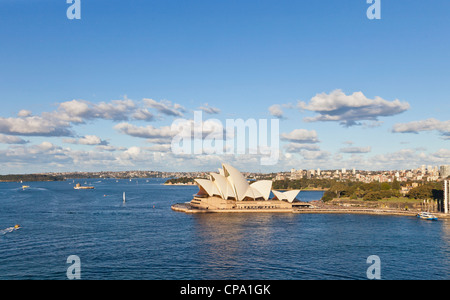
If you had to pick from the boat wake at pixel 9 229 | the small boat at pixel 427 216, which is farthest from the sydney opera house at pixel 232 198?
the boat wake at pixel 9 229

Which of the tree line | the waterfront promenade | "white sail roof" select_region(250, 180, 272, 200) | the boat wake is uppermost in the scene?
"white sail roof" select_region(250, 180, 272, 200)

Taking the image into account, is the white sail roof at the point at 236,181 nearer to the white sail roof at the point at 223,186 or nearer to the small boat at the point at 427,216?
the white sail roof at the point at 223,186

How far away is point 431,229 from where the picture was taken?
56.9 m

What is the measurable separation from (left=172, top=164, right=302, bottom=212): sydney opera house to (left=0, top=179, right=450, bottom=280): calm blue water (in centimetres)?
1058

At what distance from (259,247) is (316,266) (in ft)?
30.9

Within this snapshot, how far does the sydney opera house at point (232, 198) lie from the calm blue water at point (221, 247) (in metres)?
10.6

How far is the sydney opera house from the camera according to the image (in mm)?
79375

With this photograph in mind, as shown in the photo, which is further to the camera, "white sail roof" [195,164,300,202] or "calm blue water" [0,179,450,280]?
"white sail roof" [195,164,300,202]

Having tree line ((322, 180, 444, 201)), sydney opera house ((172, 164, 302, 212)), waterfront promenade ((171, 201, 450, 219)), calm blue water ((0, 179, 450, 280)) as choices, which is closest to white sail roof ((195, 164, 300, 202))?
sydney opera house ((172, 164, 302, 212))

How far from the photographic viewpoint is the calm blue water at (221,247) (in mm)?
32469

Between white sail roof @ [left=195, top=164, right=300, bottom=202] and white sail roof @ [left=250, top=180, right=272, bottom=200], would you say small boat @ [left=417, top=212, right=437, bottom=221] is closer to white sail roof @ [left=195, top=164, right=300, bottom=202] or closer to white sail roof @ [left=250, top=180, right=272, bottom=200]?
white sail roof @ [left=195, top=164, right=300, bottom=202]

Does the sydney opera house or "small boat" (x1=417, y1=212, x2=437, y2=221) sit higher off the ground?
the sydney opera house
